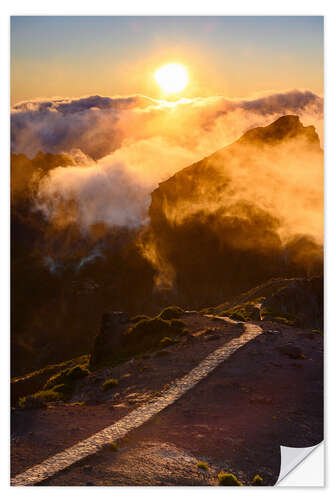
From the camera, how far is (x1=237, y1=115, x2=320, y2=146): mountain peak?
15218 millimetres

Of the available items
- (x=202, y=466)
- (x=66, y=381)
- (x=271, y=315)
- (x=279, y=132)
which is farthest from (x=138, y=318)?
(x=202, y=466)

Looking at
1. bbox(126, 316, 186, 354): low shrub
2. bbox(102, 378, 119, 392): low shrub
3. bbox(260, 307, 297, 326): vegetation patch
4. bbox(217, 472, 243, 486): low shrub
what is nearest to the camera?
bbox(217, 472, 243, 486): low shrub

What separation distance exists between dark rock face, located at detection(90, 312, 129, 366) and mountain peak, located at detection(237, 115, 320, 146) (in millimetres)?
11320

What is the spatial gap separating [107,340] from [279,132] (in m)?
12.7

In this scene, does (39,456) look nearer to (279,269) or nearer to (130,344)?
(130,344)

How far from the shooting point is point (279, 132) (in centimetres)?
1619

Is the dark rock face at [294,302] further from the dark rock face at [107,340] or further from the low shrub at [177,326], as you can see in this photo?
the dark rock face at [107,340]

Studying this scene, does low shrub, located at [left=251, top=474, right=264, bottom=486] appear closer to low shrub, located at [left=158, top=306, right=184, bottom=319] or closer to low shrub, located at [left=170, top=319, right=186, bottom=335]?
low shrub, located at [left=170, top=319, right=186, bottom=335]

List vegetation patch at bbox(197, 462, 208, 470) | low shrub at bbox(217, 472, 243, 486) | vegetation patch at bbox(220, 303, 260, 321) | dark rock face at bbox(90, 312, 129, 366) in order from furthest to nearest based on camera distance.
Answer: dark rock face at bbox(90, 312, 129, 366) < vegetation patch at bbox(220, 303, 260, 321) < vegetation patch at bbox(197, 462, 208, 470) < low shrub at bbox(217, 472, 243, 486)

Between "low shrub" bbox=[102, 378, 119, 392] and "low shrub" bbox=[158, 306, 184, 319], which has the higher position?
"low shrub" bbox=[158, 306, 184, 319]

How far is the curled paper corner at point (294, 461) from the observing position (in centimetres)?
1167

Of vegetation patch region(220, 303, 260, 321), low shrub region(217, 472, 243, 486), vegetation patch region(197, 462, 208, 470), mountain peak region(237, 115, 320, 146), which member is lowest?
low shrub region(217, 472, 243, 486)

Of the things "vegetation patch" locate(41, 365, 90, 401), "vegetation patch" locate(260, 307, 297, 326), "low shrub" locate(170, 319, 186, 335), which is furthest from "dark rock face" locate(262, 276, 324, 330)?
"vegetation patch" locate(41, 365, 90, 401)
